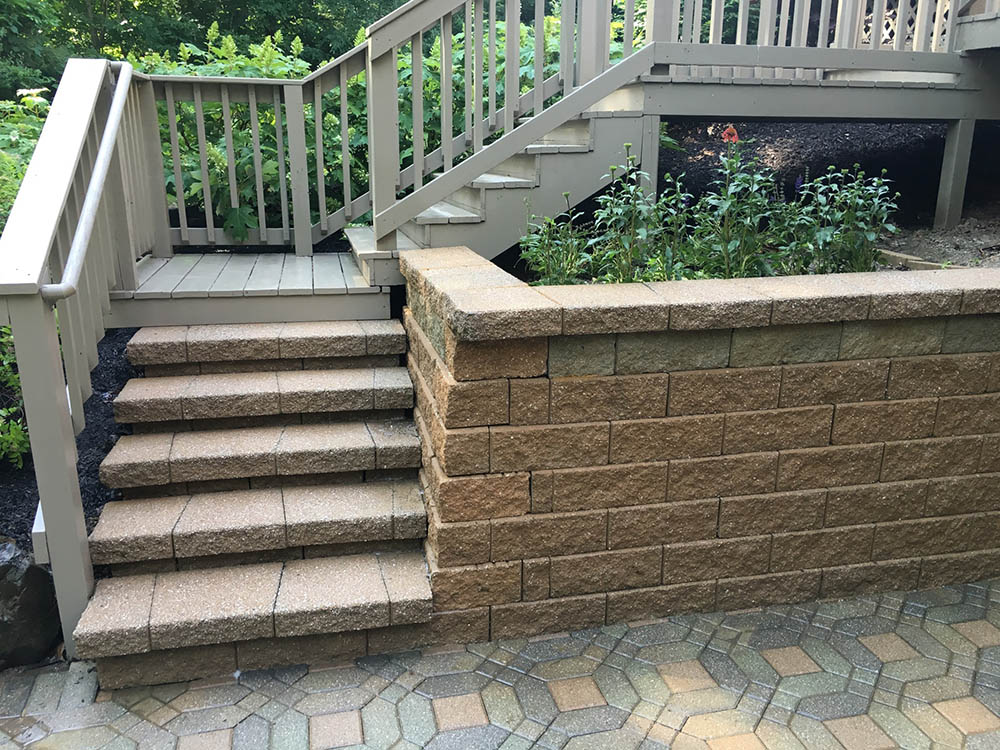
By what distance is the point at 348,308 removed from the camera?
3.78 metres

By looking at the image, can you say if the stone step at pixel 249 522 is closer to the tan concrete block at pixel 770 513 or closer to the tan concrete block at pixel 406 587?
the tan concrete block at pixel 406 587

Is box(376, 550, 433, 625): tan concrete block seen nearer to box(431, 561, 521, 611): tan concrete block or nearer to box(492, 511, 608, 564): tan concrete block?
box(431, 561, 521, 611): tan concrete block

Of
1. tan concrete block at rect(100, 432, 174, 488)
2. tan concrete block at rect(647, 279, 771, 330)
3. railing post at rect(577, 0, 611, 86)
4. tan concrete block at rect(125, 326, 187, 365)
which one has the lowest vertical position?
tan concrete block at rect(100, 432, 174, 488)

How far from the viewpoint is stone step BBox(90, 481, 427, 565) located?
8.90 ft

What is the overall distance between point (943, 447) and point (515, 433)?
1697mm

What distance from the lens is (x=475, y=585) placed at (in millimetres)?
2709

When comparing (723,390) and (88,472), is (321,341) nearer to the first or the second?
(88,472)

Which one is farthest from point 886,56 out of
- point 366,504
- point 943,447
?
point 366,504

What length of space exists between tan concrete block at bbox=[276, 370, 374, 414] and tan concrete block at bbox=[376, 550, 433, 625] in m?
0.72

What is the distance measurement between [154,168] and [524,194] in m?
2.25

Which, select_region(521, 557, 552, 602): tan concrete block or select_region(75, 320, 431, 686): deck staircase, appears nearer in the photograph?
select_region(75, 320, 431, 686): deck staircase

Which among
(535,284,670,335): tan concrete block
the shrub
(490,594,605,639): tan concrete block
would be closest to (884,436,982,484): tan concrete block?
the shrub

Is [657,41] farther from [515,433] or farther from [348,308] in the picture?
[515,433]

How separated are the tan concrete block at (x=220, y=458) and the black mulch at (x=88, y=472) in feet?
1.08
